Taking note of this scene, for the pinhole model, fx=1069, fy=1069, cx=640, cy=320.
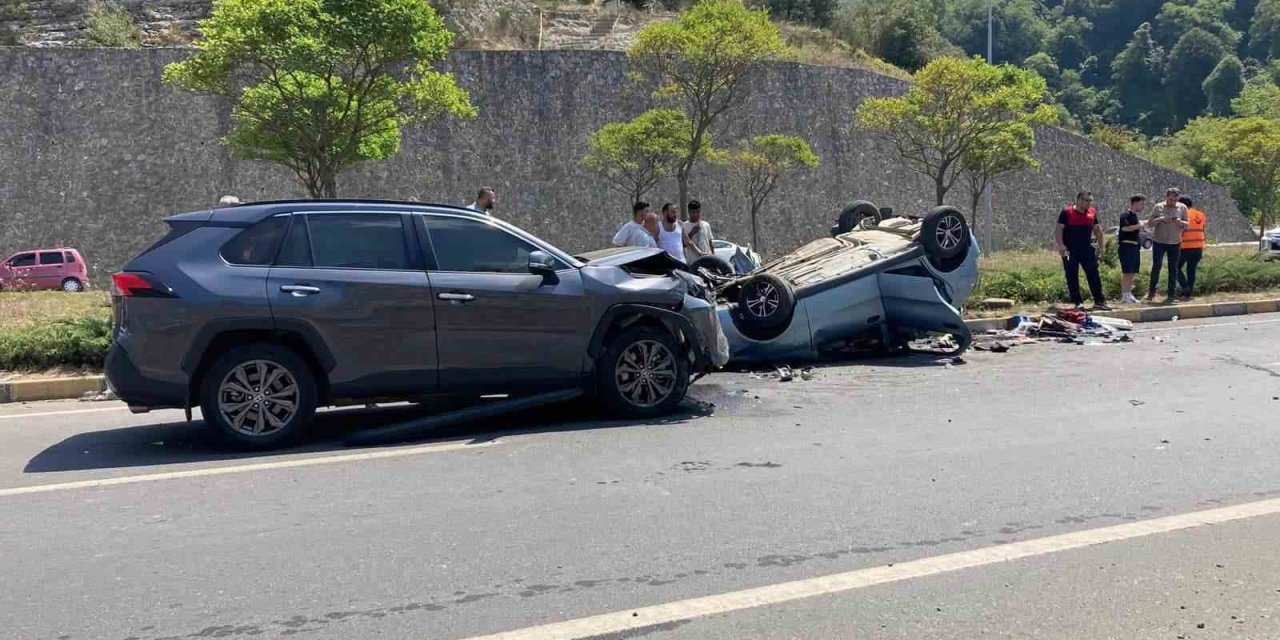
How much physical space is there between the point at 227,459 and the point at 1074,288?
12.8m

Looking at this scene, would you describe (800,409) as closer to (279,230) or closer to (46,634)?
(279,230)

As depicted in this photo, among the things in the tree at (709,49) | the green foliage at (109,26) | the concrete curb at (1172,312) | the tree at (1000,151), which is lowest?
the concrete curb at (1172,312)

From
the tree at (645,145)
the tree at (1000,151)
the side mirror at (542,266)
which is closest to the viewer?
the side mirror at (542,266)

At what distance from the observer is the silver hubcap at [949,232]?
11430 millimetres

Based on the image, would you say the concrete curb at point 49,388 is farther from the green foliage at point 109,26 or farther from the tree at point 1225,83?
the tree at point 1225,83

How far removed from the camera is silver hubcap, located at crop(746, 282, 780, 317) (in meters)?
10.9

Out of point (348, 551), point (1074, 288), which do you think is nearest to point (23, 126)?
point (1074, 288)

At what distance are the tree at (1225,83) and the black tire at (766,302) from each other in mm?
93152

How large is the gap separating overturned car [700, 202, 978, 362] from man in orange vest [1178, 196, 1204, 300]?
717cm

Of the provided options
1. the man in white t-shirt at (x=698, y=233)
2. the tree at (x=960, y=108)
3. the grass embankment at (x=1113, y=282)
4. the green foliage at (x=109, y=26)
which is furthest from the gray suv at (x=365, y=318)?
Answer: the green foliage at (x=109, y=26)

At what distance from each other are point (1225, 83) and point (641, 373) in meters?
98.3

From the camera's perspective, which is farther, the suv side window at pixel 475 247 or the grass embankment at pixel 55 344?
the grass embankment at pixel 55 344

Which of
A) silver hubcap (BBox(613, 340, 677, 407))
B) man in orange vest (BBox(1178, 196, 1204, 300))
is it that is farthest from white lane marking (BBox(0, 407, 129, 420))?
man in orange vest (BBox(1178, 196, 1204, 300))

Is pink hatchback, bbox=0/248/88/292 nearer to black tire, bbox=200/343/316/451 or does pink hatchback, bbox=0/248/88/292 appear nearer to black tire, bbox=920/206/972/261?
black tire, bbox=200/343/316/451
